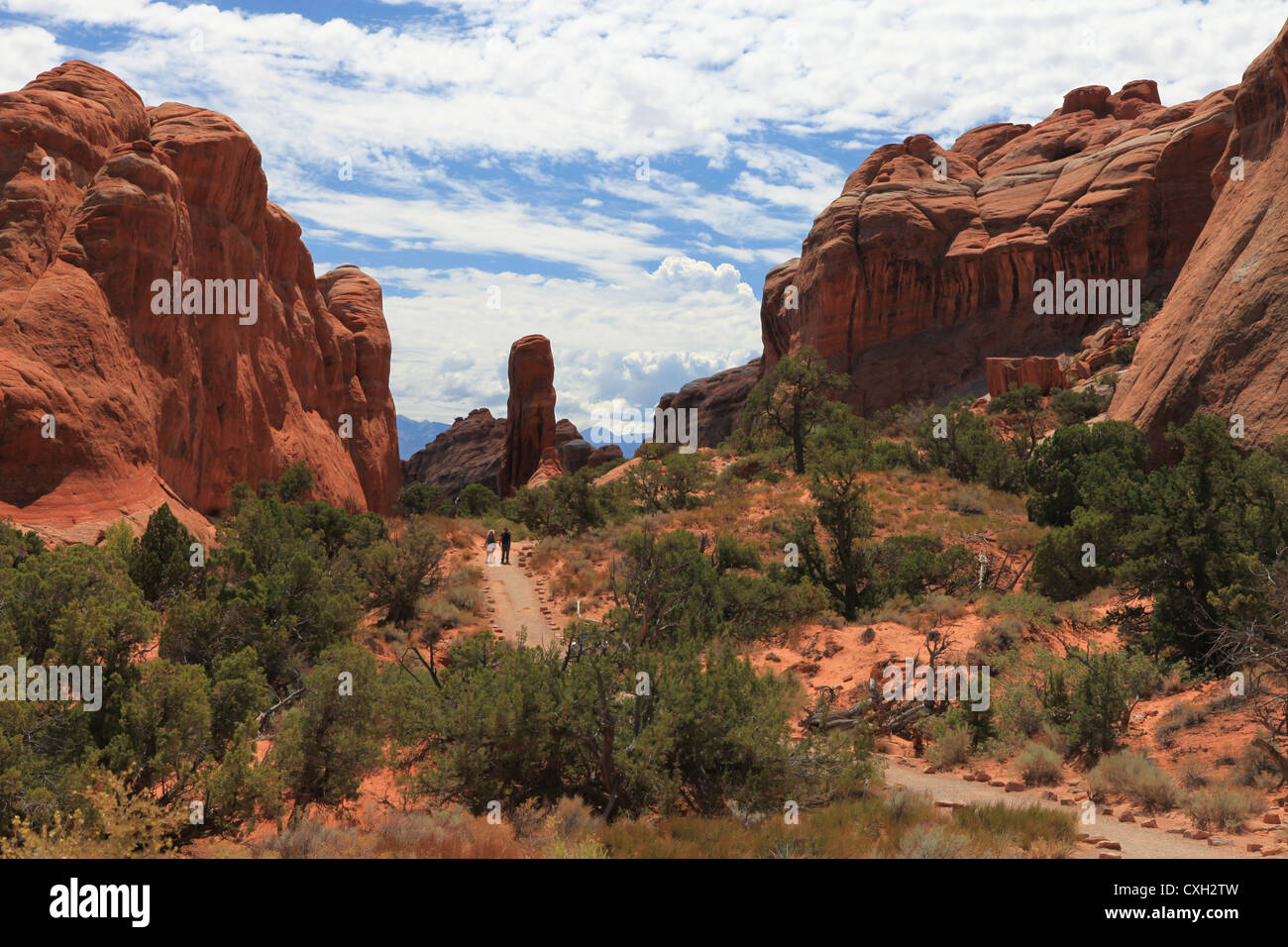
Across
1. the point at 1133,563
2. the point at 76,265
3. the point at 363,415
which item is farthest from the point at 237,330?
the point at 1133,563

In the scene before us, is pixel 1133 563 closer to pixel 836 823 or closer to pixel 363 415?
pixel 836 823

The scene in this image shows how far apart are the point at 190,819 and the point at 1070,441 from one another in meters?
23.8

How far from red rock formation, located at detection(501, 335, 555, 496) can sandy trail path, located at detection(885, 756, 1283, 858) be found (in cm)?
6169

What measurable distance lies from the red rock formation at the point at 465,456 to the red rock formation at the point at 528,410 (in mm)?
14079

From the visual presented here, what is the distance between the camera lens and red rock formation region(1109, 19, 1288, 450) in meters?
22.0

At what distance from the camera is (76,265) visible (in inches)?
926

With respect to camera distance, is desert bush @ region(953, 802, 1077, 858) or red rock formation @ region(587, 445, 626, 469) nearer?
desert bush @ region(953, 802, 1077, 858)

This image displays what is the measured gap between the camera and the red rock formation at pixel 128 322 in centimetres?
2097

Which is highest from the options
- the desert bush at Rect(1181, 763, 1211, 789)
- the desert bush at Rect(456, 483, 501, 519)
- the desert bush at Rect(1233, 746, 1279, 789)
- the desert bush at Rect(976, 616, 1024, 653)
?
the desert bush at Rect(456, 483, 501, 519)

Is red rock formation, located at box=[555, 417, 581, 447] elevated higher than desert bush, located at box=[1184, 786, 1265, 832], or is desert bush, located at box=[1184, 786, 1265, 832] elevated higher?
red rock formation, located at box=[555, 417, 581, 447]

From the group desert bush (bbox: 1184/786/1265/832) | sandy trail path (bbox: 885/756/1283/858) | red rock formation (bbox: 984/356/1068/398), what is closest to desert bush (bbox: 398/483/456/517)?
red rock formation (bbox: 984/356/1068/398)

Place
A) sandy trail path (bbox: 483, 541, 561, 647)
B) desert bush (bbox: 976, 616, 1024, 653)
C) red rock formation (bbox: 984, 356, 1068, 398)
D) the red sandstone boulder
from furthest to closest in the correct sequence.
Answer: the red sandstone boulder → red rock formation (bbox: 984, 356, 1068, 398) → sandy trail path (bbox: 483, 541, 561, 647) → desert bush (bbox: 976, 616, 1024, 653)

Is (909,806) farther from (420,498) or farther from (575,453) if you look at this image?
(575,453)

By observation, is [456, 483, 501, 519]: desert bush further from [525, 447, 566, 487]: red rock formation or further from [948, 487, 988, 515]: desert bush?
[948, 487, 988, 515]: desert bush
